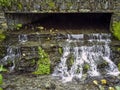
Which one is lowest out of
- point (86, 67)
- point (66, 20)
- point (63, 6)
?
point (86, 67)

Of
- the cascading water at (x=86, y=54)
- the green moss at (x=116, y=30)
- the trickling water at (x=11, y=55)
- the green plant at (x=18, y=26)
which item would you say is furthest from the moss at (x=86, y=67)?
the green plant at (x=18, y=26)

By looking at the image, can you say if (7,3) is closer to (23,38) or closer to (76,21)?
(23,38)

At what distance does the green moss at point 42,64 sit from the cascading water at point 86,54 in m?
0.31

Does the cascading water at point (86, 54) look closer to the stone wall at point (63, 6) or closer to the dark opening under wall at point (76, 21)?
the stone wall at point (63, 6)

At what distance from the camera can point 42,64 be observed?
28.2 ft

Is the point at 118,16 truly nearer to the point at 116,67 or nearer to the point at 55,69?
the point at 116,67

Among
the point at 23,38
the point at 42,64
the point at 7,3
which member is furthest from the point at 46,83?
the point at 7,3

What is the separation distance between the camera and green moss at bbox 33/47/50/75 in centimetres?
851

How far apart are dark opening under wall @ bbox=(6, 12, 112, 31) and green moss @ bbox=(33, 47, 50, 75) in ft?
5.57

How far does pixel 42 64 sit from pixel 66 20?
3249 mm

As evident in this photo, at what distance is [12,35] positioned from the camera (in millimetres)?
9211

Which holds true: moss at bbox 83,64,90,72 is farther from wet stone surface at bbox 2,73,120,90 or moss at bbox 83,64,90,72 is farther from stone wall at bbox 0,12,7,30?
stone wall at bbox 0,12,7,30

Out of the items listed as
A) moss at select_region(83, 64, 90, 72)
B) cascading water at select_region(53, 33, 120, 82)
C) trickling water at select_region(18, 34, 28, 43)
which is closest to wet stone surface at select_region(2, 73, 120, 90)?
cascading water at select_region(53, 33, 120, 82)

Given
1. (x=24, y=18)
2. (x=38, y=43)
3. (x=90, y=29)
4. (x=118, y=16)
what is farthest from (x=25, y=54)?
(x=118, y=16)
